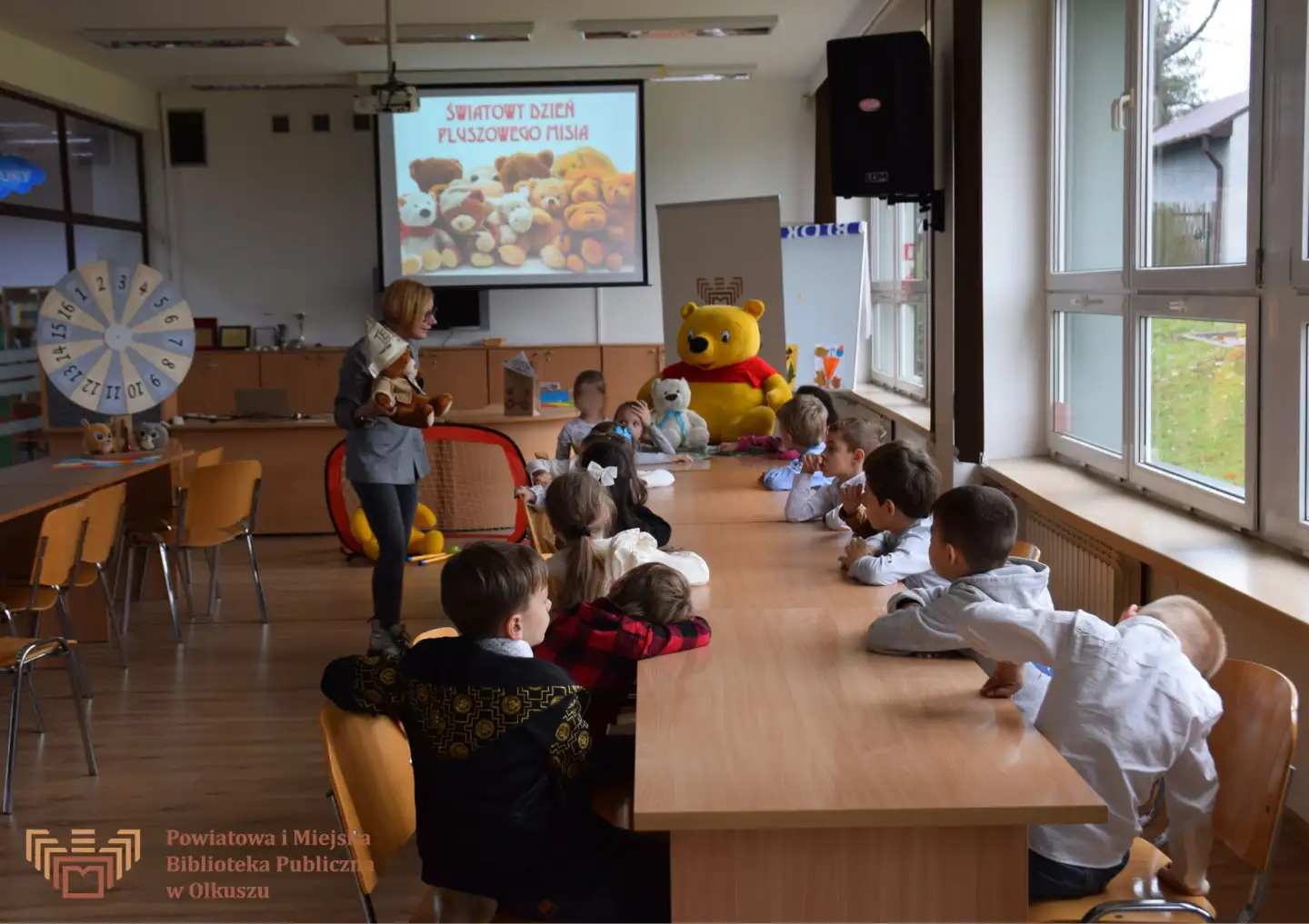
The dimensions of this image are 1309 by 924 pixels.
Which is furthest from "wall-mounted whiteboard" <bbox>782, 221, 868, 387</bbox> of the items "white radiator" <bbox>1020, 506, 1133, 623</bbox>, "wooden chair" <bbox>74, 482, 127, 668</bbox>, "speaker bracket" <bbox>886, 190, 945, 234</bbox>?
"wooden chair" <bbox>74, 482, 127, 668</bbox>

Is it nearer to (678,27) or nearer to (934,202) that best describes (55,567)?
(934,202)

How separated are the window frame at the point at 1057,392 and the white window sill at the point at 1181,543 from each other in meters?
0.07

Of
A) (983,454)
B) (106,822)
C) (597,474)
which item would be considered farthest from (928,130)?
(106,822)

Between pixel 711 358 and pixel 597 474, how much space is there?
2.37m

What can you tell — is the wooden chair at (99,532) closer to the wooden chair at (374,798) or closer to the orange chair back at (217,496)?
the orange chair back at (217,496)

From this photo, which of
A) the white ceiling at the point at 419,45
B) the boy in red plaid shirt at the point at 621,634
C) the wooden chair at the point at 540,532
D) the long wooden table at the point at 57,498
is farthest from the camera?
the white ceiling at the point at 419,45

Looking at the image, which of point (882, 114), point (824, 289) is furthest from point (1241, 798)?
point (824, 289)

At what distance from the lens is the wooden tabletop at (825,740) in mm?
1618

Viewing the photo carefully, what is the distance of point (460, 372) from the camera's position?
32.5 ft

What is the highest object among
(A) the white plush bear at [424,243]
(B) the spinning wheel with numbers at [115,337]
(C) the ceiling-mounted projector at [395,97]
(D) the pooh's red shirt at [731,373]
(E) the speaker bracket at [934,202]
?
(C) the ceiling-mounted projector at [395,97]

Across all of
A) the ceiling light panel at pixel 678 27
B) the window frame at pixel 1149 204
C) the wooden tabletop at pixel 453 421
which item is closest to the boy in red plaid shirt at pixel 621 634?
the window frame at pixel 1149 204

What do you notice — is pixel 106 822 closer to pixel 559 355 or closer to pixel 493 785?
pixel 493 785

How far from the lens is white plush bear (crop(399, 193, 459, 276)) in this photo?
31.7 feet

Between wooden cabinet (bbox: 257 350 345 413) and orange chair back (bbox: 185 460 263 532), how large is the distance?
4013 millimetres
